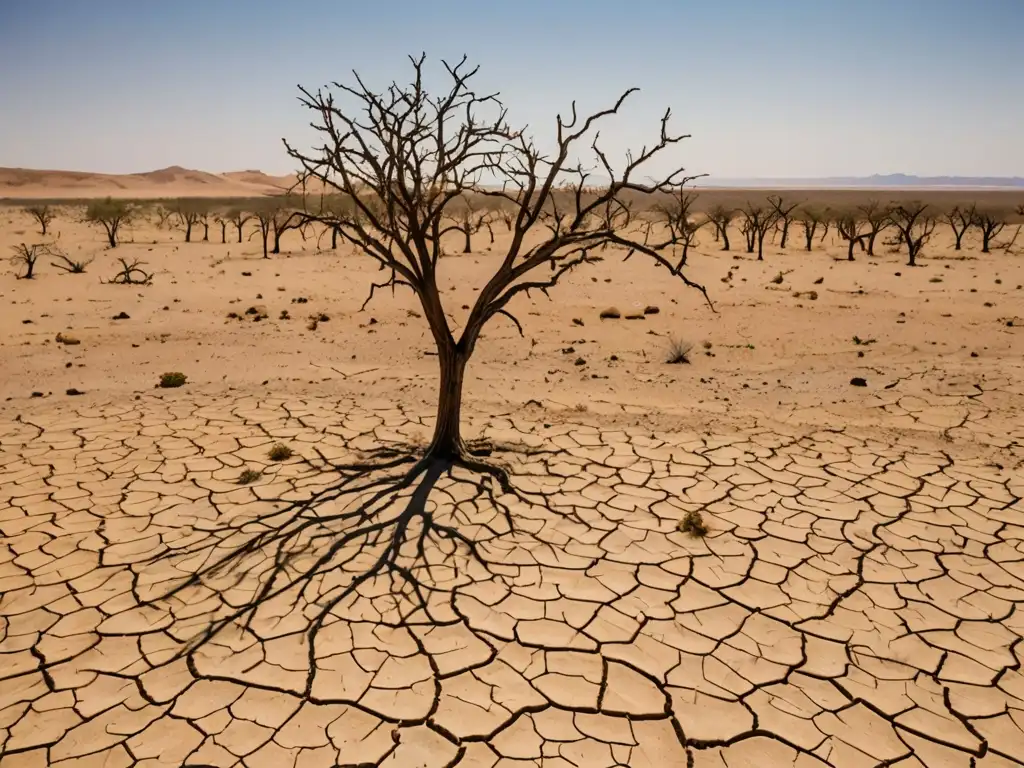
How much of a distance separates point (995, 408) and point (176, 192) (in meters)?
101

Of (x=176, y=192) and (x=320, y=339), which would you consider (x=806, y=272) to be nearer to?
(x=320, y=339)

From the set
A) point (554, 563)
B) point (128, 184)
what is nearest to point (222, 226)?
point (554, 563)

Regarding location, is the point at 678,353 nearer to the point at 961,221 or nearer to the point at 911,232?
the point at 911,232

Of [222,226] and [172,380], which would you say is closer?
[172,380]

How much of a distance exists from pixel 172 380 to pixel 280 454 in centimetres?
308

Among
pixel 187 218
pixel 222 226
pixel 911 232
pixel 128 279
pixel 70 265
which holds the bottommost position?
pixel 128 279

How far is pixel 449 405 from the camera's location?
5.62 metres

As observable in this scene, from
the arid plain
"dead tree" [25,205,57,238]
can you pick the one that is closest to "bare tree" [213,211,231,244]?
"dead tree" [25,205,57,238]

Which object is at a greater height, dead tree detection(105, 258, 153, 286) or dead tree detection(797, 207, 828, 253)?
dead tree detection(797, 207, 828, 253)

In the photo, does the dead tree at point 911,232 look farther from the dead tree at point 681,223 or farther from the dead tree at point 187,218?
the dead tree at point 187,218

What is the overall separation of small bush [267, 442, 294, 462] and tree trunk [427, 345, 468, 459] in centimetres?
124

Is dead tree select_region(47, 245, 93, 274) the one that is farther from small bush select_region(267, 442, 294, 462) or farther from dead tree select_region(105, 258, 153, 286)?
small bush select_region(267, 442, 294, 462)

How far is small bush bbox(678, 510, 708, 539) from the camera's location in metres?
4.73

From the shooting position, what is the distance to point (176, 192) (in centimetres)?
9131
